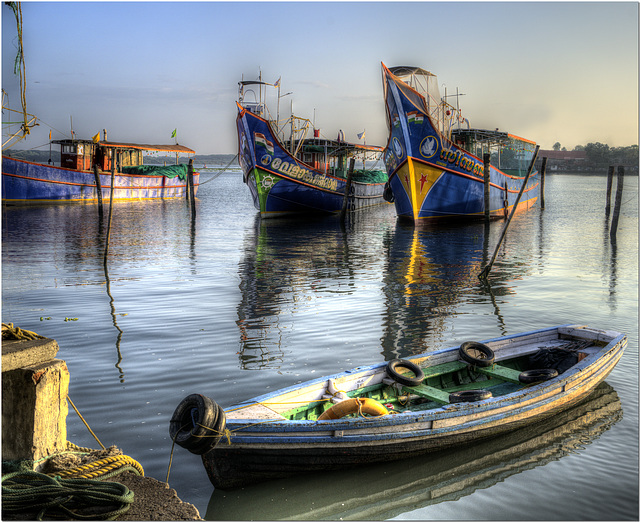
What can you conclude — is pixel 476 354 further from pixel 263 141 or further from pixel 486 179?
pixel 263 141

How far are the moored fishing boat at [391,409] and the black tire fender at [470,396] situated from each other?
0.04 ft

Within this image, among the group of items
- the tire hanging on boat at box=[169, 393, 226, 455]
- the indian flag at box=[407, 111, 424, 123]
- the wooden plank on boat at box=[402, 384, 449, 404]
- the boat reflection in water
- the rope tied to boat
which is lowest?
the boat reflection in water

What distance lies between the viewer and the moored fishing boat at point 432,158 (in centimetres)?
2728

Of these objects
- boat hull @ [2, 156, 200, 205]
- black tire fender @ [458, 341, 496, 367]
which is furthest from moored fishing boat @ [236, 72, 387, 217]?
black tire fender @ [458, 341, 496, 367]

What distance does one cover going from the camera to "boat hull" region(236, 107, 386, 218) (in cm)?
3133

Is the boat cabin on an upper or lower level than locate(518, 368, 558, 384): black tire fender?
upper

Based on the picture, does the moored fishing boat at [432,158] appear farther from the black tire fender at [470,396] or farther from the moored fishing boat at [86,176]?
the black tire fender at [470,396]

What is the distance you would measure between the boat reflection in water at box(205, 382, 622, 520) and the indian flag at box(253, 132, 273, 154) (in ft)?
85.4

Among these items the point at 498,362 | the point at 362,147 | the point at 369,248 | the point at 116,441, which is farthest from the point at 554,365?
the point at 362,147

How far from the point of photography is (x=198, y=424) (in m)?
5.12

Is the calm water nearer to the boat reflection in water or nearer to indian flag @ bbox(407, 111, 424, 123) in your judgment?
the boat reflection in water

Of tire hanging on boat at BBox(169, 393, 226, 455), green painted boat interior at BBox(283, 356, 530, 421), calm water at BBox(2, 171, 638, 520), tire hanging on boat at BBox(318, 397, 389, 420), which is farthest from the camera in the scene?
green painted boat interior at BBox(283, 356, 530, 421)

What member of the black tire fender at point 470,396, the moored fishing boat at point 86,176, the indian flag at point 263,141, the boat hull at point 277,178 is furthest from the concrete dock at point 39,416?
the moored fishing boat at point 86,176

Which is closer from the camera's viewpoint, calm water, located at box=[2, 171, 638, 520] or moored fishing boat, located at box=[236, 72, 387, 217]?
calm water, located at box=[2, 171, 638, 520]
